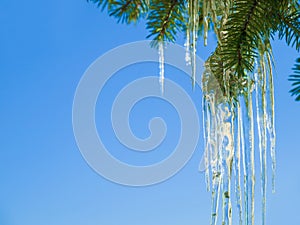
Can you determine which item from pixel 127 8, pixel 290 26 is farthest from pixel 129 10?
pixel 290 26

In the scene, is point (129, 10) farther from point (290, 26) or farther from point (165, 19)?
point (290, 26)

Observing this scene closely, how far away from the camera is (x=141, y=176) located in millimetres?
1075

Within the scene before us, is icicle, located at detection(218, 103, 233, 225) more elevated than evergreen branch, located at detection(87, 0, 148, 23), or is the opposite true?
evergreen branch, located at detection(87, 0, 148, 23)

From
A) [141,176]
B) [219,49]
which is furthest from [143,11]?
[141,176]

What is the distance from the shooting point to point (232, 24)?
76 centimetres

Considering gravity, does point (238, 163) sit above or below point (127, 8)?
below

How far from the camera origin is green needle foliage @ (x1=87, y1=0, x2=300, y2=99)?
0.74m

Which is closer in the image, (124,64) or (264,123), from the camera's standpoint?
(264,123)

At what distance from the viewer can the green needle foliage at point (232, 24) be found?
0.74m

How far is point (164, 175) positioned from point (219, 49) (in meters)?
0.35

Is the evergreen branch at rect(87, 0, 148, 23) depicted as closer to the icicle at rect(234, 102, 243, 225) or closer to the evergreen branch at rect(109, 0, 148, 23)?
the evergreen branch at rect(109, 0, 148, 23)

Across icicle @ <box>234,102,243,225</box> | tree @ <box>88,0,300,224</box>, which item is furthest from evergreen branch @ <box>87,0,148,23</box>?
icicle @ <box>234,102,243,225</box>

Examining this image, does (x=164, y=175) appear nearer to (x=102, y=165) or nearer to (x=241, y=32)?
(x=102, y=165)

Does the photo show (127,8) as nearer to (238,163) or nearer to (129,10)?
(129,10)
